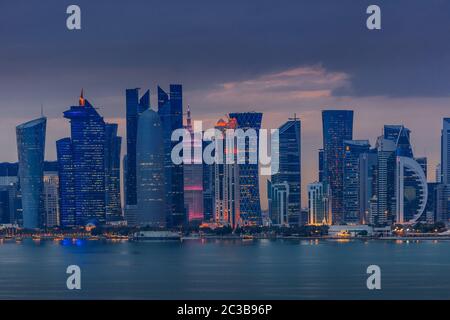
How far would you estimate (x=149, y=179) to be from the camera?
70.8 meters

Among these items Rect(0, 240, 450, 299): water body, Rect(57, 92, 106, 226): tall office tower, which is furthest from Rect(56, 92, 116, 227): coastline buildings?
Rect(0, 240, 450, 299): water body

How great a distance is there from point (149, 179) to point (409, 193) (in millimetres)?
19180

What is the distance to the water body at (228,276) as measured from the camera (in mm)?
23328

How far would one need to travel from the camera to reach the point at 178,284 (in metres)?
26.2

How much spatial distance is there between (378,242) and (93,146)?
22.7 meters

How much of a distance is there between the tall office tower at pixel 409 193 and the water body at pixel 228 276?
27387 millimetres

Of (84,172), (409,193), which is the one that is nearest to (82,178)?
(84,172)
